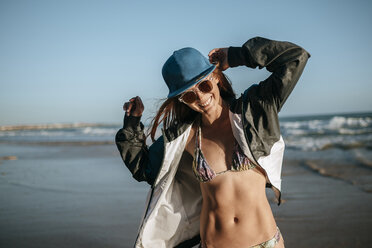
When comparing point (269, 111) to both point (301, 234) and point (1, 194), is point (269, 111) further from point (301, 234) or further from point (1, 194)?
point (1, 194)

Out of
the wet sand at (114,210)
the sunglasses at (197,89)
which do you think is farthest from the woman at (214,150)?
the wet sand at (114,210)

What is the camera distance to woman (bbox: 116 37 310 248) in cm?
196

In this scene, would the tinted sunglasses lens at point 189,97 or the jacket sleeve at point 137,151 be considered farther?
the jacket sleeve at point 137,151

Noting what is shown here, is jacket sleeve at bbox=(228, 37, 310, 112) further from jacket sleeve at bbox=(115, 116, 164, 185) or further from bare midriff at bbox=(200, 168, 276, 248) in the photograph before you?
jacket sleeve at bbox=(115, 116, 164, 185)

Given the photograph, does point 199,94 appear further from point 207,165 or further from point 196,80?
point 207,165

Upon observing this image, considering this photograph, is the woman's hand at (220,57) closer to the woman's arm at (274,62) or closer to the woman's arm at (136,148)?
the woman's arm at (274,62)

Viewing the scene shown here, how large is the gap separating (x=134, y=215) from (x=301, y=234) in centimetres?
245

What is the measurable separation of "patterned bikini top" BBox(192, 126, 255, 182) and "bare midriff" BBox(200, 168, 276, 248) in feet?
0.15

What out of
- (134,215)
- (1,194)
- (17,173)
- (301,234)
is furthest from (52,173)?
(301,234)

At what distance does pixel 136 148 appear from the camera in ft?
7.38

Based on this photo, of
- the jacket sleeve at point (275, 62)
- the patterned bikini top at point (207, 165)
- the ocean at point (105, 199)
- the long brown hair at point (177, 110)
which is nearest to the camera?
the jacket sleeve at point (275, 62)

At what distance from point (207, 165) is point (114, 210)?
3.44 m

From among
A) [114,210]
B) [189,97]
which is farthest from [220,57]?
[114,210]

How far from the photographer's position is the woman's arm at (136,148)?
2.23m
